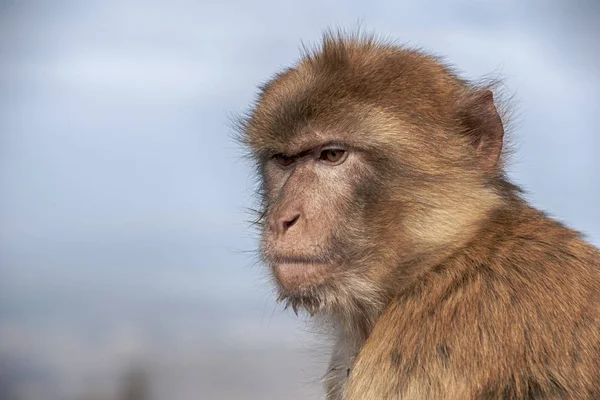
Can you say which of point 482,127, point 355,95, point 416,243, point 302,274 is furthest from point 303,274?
point 482,127

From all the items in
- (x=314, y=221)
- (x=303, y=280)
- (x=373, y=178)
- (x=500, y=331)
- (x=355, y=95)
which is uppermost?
(x=355, y=95)

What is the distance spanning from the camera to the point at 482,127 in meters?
3.85

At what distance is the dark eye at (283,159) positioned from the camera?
13.2ft

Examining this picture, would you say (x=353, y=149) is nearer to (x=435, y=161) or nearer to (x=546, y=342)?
(x=435, y=161)

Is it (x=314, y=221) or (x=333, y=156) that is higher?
(x=333, y=156)

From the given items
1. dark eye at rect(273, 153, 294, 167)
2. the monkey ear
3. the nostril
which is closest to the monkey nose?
the nostril

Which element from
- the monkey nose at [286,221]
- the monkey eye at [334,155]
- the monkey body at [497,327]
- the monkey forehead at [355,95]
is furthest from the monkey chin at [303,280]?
the monkey forehead at [355,95]

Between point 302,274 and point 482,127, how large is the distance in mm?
1031

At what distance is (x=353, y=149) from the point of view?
3762 mm

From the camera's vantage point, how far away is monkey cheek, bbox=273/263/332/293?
11.8ft

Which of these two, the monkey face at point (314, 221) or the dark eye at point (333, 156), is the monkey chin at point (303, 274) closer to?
the monkey face at point (314, 221)

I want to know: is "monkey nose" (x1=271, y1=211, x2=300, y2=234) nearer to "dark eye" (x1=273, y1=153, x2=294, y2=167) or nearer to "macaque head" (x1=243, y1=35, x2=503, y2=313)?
"macaque head" (x1=243, y1=35, x2=503, y2=313)

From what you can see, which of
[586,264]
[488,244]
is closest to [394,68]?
[488,244]

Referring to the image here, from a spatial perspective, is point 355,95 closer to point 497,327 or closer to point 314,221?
point 314,221
